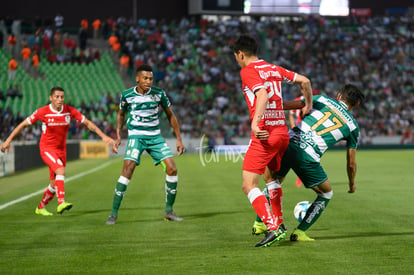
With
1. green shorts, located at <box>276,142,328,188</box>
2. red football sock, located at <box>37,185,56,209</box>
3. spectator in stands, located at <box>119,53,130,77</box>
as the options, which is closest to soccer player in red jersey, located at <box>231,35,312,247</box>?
green shorts, located at <box>276,142,328,188</box>

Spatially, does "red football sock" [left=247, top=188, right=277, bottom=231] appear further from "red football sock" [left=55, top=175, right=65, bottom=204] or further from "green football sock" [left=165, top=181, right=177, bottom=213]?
"red football sock" [left=55, top=175, right=65, bottom=204]

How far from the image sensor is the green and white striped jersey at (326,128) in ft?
28.7

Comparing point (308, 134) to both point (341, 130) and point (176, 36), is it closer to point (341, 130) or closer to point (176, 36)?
point (341, 130)

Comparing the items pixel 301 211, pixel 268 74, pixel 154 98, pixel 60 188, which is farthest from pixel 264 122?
pixel 60 188

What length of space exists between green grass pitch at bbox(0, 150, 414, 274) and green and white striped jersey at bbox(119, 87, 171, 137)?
4.66 ft

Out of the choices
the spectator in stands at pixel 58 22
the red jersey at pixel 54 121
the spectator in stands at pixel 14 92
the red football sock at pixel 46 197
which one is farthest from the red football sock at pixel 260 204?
the spectator in stands at pixel 58 22

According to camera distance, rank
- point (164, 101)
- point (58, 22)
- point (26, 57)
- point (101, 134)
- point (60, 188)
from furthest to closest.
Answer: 1. point (58, 22)
2. point (26, 57)
3. point (60, 188)
4. point (101, 134)
5. point (164, 101)

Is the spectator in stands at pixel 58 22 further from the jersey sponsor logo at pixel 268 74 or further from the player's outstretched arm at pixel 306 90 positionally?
the jersey sponsor logo at pixel 268 74

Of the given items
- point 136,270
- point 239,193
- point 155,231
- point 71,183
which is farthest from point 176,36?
point 136,270

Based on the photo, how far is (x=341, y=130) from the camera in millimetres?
8781

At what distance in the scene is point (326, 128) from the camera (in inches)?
346

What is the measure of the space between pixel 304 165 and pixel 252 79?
1.35m

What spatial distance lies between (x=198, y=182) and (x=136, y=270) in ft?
43.7

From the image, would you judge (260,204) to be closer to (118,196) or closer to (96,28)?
(118,196)
